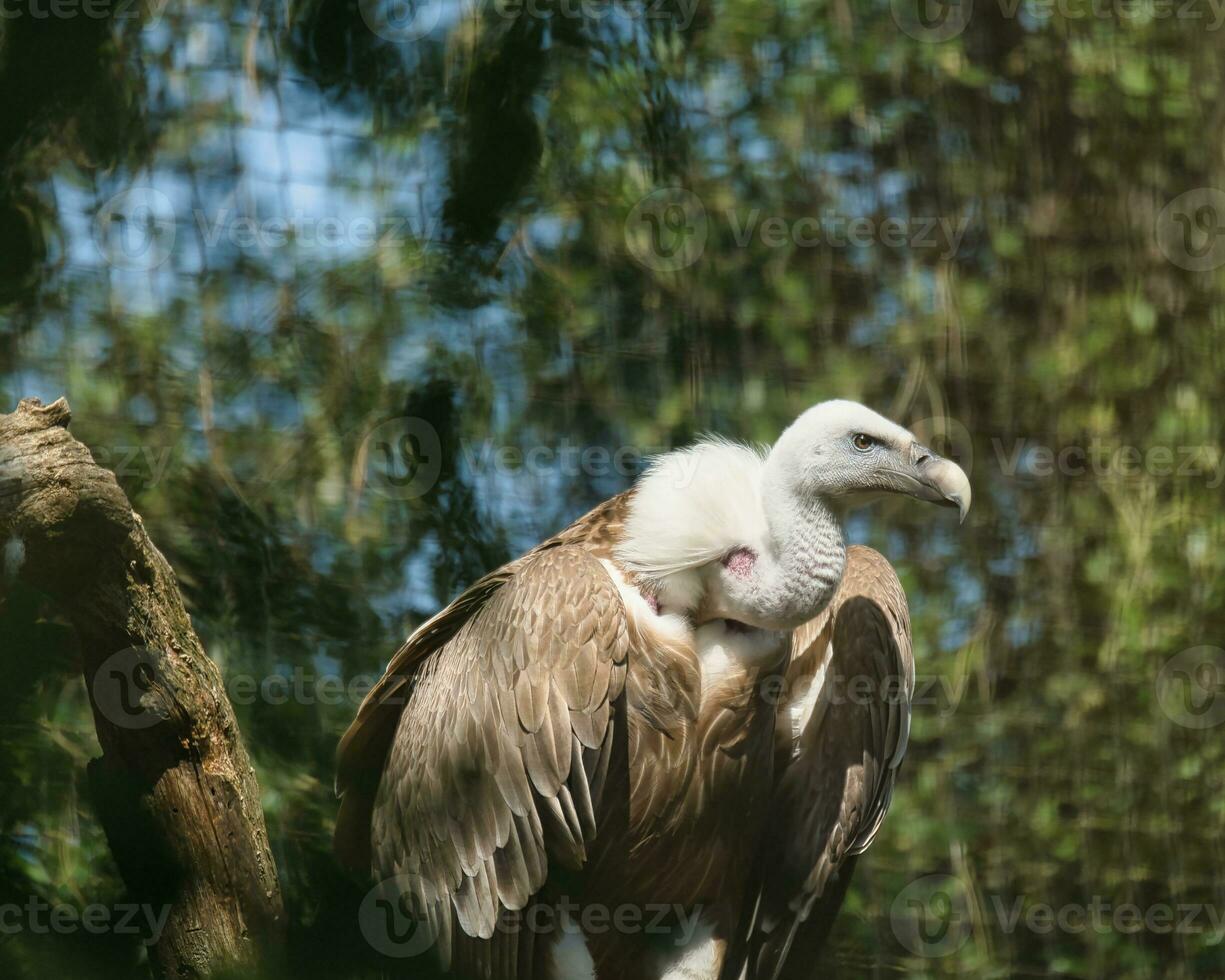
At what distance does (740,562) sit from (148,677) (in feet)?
3.92

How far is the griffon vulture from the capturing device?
2520 mm

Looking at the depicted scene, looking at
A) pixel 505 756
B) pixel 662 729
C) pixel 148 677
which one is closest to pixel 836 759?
pixel 662 729

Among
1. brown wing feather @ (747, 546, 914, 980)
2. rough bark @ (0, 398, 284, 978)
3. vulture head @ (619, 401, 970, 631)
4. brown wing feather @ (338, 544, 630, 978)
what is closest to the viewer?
rough bark @ (0, 398, 284, 978)

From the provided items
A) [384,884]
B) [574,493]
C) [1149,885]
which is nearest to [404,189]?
[574,493]

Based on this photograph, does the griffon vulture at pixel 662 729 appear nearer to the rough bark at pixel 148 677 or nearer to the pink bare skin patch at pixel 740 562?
the pink bare skin patch at pixel 740 562

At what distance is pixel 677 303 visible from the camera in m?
3.87

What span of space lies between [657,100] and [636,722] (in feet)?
3.97

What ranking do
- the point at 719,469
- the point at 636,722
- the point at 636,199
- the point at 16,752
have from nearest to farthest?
the point at 16,752 < the point at 636,722 < the point at 719,469 < the point at 636,199

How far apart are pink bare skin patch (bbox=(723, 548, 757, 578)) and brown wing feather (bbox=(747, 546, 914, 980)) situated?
30 cm

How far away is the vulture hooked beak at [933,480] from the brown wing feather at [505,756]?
626 mm

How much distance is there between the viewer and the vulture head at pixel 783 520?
2.59m

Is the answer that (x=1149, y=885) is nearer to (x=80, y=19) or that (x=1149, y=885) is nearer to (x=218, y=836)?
(x=218, y=836)

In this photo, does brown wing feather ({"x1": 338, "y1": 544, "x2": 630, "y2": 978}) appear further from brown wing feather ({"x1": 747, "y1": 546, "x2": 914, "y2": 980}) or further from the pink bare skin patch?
brown wing feather ({"x1": 747, "y1": 546, "x2": 914, "y2": 980})

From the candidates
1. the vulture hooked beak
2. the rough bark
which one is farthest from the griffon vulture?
the rough bark
